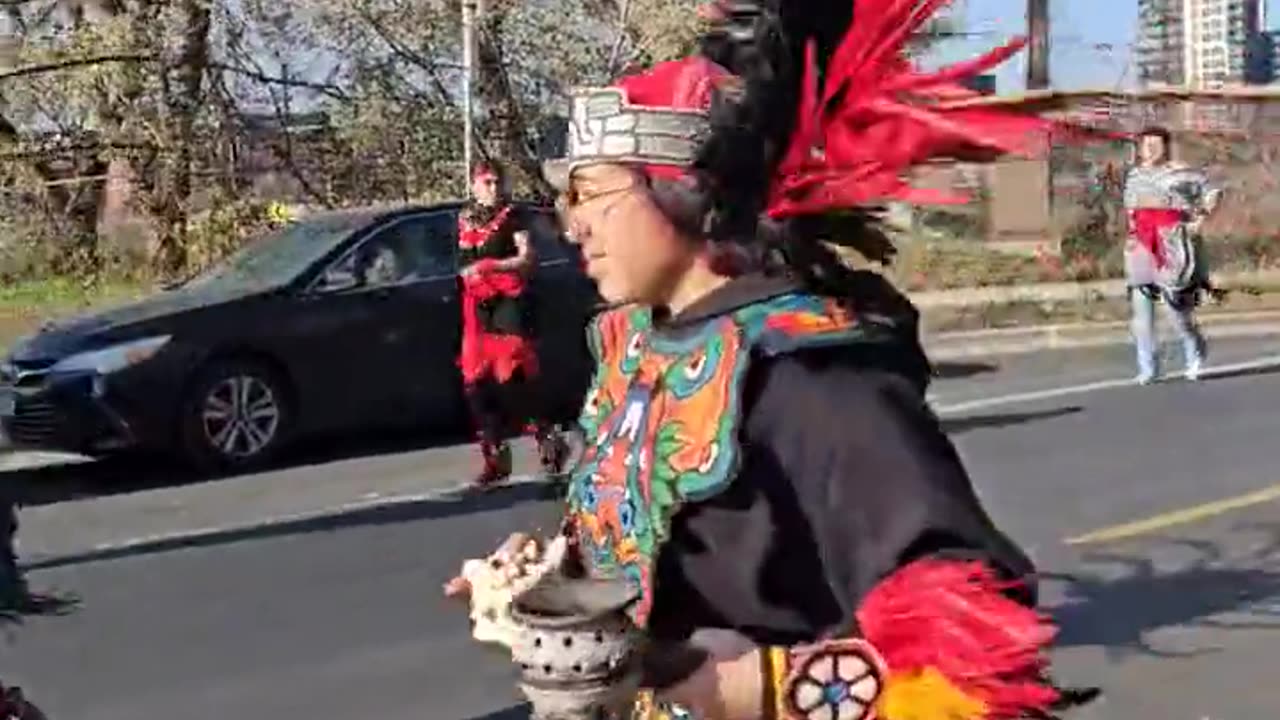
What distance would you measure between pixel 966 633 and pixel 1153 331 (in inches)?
499

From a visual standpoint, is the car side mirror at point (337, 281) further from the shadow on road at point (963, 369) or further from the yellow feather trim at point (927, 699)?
the yellow feather trim at point (927, 699)

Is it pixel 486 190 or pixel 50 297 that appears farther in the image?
pixel 50 297

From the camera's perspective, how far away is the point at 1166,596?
8.30m

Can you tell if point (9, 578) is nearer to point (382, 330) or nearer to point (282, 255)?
point (382, 330)

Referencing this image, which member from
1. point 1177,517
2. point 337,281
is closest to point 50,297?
point 337,281

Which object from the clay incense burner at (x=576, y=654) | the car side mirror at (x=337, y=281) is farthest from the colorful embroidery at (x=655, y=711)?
the car side mirror at (x=337, y=281)

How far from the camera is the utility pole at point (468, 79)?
58.3 feet

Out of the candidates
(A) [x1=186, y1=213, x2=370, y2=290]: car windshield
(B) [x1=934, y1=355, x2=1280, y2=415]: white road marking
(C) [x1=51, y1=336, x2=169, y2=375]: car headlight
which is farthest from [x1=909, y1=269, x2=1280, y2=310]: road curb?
(C) [x1=51, y1=336, x2=169, y2=375]: car headlight

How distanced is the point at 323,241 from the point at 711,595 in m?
10.9

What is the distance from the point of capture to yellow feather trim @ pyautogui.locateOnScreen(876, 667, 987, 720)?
242 cm

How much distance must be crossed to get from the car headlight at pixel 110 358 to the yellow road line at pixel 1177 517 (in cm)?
535

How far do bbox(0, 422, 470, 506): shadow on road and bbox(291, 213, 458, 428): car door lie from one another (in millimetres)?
237

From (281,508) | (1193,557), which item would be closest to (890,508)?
(1193,557)

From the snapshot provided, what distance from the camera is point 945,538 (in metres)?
2.48
